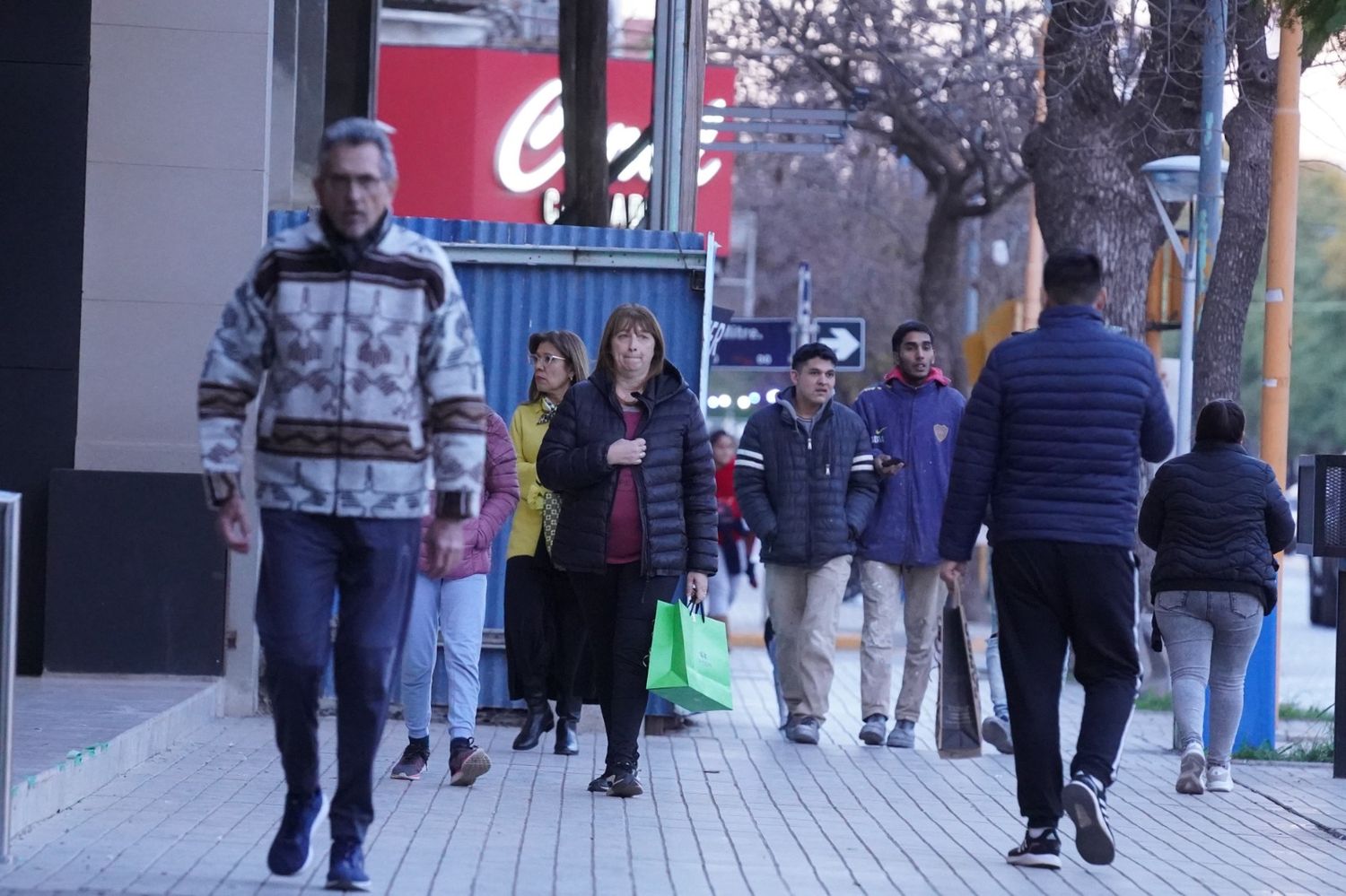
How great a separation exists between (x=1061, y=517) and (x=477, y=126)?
13374 millimetres

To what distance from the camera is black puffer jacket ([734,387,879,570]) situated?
36.3ft

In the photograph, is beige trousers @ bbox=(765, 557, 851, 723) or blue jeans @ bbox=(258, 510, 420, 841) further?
beige trousers @ bbox=(765, 557, 851, 723)

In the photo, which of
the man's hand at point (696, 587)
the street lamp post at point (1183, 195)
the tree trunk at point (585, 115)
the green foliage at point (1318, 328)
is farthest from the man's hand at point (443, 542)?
the green foliage at point (1318, 328)

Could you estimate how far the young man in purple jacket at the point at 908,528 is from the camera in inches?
439

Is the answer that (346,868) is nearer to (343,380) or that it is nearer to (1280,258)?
(343,380)

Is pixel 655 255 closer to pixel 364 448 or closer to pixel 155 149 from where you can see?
pixel 155 149

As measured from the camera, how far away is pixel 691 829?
300 inches

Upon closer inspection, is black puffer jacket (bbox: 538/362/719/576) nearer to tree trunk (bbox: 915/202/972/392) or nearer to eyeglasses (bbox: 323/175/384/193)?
eyeglasses (bbox: 323/175/384/193)

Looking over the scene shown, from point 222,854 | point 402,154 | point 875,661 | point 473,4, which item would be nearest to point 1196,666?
point 875,661

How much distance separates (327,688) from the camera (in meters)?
11.2

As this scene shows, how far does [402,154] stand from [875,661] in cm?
968

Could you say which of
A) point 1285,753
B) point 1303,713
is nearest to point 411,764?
point 1285,753

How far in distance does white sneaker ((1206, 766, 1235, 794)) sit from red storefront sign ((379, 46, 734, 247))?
10.4 meters

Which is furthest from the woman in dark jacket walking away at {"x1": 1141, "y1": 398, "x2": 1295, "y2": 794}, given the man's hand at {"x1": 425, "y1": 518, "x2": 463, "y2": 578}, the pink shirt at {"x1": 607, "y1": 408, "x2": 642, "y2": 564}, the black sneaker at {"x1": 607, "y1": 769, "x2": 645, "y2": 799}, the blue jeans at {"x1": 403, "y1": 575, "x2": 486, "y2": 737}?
the man's hand at {"x1": 425, "y1": 518, "x2": 463, "y2": 578}
